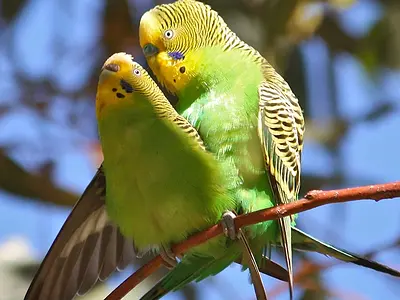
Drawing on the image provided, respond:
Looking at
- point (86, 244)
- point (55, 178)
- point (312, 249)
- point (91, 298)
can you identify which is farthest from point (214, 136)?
point (55, 178)

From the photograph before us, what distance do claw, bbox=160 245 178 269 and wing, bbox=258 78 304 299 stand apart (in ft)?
0.76

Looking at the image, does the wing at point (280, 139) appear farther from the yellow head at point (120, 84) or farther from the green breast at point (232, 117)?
the yellow head at point (120, 84)

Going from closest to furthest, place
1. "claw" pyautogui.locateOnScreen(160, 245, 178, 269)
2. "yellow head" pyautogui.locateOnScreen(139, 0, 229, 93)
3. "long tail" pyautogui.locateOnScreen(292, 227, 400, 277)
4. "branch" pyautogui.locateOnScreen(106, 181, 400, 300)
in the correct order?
"branch" pyautogui.locateOnScreen(106, 181, 400, 300) → "long tail" pyautogui.locateOnScreen(292, 227, 400, 277) → "claw" pyautogui.locateOnScreen(160, 245, 178, 269) → "yellow head" pyautogui.locateOnScreen(139, 0, 229, 93)

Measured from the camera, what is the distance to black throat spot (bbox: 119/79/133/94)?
5.48 feet

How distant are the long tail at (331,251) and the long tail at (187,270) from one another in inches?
5.6

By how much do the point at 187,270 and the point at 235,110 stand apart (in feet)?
1.19

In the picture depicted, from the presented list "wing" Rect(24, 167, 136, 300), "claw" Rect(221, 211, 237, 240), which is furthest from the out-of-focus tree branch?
"claw" Rect(221, 211, 237, 240)

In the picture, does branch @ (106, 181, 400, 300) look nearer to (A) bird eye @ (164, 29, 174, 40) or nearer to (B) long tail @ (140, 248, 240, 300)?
(B) long tail @ (140, 248, 240, 300)

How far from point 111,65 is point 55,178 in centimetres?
166

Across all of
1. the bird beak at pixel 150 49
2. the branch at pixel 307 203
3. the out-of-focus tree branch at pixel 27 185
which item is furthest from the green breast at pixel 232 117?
the out-of-focus tree branch at pixel 27 185

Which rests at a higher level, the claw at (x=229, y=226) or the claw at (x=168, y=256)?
the claw at (x=168, y=256)

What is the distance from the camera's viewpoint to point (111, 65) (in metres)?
1.67

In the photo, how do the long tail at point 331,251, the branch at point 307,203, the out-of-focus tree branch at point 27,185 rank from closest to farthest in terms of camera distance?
the branch at point 307,203 < the long tail at point 331,251 < the out-of-focus tree branch at point 27,185

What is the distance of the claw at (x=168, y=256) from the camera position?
1.75m
